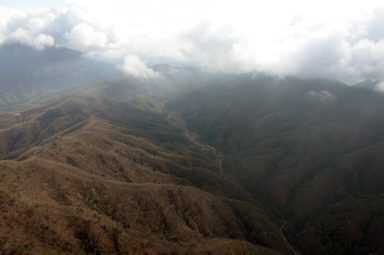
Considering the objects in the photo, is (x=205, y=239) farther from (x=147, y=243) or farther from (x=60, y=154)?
(x=60, y=154)

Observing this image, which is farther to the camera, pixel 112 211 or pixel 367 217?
pixel 367 217

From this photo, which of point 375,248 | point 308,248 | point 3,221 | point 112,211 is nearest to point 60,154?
point 112,211

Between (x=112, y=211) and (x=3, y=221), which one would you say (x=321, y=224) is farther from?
(x=3, y=221)

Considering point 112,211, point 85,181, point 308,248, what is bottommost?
point 308,248

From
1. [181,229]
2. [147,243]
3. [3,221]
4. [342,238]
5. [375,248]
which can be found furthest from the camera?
[342,238]

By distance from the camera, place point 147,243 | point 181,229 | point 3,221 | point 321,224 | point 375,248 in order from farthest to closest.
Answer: point 321,224, point 375,248, point 181,229, point 147,243, point 3,221

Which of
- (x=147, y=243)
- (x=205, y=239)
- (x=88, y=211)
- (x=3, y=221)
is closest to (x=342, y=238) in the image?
(x=205, y=239)

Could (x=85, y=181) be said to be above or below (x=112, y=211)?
above
